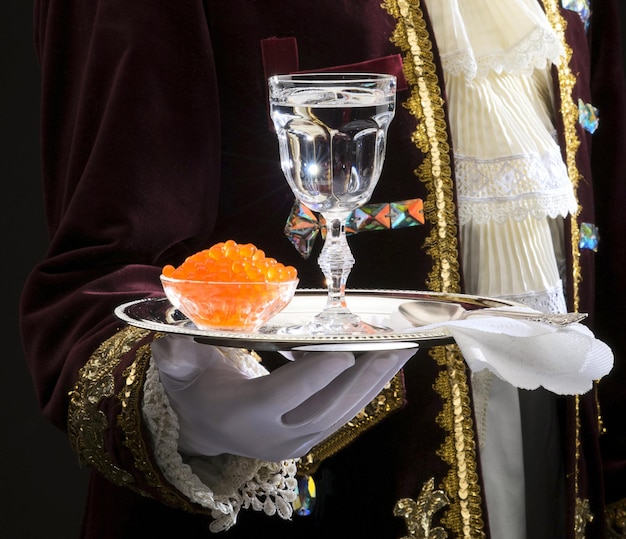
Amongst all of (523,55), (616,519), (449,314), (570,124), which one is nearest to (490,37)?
(523,55)

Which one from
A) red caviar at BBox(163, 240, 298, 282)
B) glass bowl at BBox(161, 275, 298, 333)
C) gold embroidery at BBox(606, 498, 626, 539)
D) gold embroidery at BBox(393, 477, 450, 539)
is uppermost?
red caviar at BBox(163, 240, 298, 282)

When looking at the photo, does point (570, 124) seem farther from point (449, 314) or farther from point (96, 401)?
point (96, 401)

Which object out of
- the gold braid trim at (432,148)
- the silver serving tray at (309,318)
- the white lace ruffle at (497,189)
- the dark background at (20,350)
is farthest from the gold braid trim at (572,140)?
the dark background at (20,350)

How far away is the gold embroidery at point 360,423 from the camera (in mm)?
960

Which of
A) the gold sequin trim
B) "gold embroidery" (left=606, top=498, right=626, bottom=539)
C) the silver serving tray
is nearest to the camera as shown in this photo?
the silver serving tray

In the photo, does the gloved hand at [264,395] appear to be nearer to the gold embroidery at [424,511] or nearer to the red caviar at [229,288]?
the red caviar at [229,288]

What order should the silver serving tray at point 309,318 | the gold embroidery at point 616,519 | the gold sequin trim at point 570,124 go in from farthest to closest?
1. the gold embroidery at point 616,519
2. the gold sequin trim at point 570,124
3. the silver serving tray at point 309,318

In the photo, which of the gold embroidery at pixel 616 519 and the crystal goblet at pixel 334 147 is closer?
the crystal goblet at pixel 334 147

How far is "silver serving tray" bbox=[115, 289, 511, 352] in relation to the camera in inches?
25.0

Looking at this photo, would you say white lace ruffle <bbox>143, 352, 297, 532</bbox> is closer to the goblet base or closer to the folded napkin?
the goblet base

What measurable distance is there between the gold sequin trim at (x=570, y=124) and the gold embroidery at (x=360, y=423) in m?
0.30

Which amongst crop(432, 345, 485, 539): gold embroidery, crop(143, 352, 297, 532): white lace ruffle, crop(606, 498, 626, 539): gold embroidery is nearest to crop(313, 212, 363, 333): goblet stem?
crop(143, 352, 297, 532): white lace ruffle

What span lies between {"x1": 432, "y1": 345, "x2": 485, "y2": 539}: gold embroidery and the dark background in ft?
3.54

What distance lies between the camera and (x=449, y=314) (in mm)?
795
